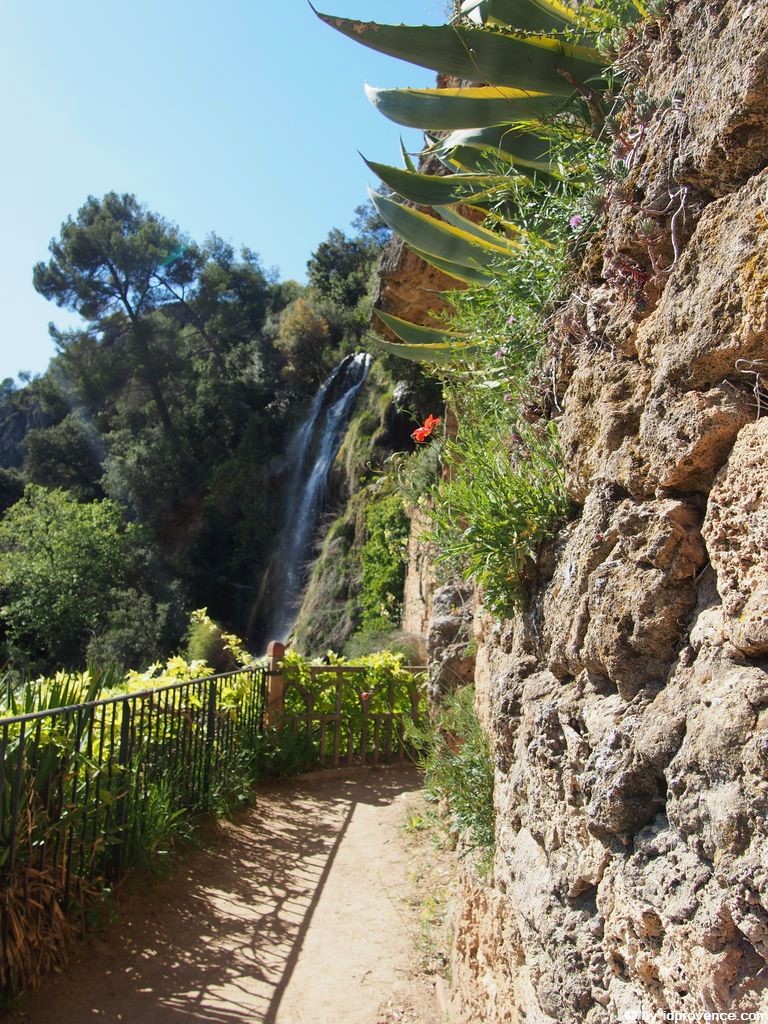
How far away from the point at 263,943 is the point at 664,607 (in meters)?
3.80

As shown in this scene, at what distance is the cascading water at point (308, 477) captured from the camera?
20.4 metres

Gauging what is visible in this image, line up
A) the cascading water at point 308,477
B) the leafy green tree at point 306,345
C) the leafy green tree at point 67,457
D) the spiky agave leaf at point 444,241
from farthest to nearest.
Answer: the leafy green tree at point 67,457 < the leafy green tree at point 306,345 < the cascading water at point 308,477 < the spiky agave leaf at point 444,241

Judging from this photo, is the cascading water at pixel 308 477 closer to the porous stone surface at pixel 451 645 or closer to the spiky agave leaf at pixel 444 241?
the porous stone surface at pixel 451 645

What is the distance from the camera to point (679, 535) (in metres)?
1.66

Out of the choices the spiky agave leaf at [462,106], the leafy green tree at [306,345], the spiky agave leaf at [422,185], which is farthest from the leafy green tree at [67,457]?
the spiky agave leaf at [462,106]

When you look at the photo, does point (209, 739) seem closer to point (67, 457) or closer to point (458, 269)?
point (458, 269)

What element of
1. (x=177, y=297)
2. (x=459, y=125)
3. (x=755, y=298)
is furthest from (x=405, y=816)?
(x=177, y=297)

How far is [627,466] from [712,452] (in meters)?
0.29

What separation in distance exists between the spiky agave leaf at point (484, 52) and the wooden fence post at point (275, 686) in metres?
5.76

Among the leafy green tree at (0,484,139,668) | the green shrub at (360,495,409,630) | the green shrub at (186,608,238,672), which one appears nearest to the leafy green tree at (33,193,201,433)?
the leafy green tree at (0,484,139,668)

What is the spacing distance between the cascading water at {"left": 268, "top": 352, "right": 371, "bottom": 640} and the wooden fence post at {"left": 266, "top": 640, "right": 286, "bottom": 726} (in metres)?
11.2

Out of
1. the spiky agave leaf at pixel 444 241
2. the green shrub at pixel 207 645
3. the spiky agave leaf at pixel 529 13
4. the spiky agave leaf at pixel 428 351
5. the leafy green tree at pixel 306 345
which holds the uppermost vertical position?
the leafy green tree at pixel 306 345

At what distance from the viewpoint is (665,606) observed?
1.65 metres

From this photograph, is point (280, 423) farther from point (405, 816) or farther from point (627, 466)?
point (627, 466)
